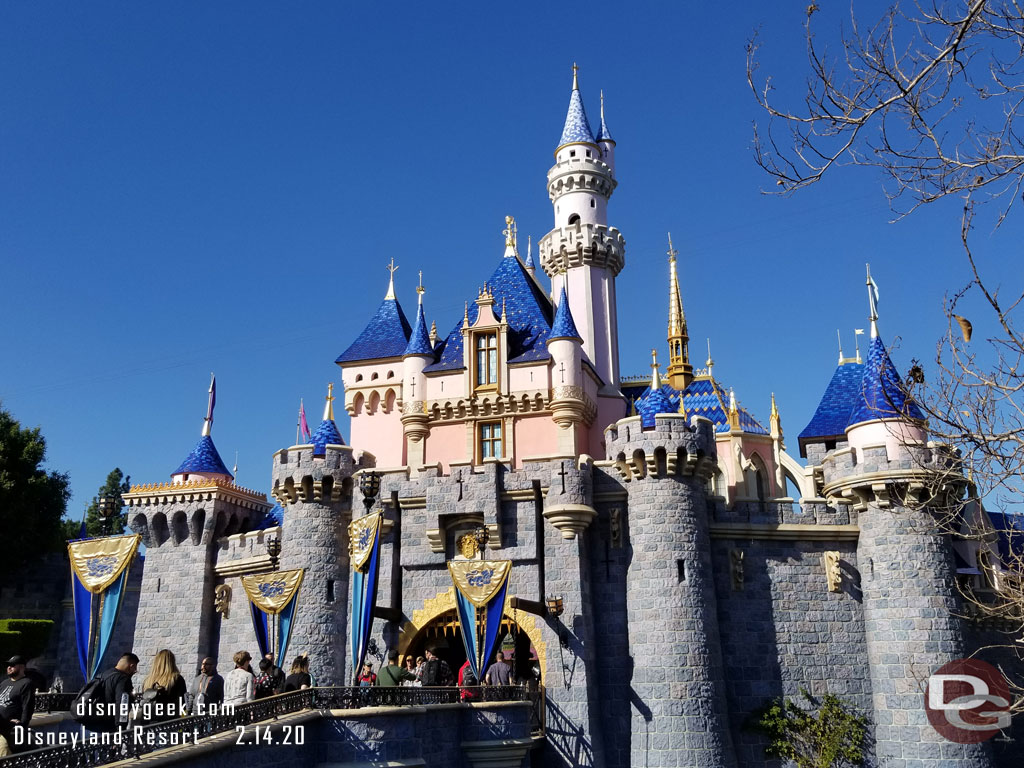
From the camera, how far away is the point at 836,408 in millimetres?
30375

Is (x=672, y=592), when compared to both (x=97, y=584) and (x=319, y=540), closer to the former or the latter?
(x=319, y=540)

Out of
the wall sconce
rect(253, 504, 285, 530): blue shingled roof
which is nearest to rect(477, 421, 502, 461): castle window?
the wall sconce

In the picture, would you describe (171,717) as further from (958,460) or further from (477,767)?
(958,460)

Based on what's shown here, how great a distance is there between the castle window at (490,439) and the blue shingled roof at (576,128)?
38.9 feet

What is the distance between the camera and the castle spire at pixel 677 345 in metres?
34.2

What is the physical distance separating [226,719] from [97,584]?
7.07 m

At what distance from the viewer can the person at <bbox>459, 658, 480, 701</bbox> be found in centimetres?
1745

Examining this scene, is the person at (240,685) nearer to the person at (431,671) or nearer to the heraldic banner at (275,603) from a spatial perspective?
the person at (431,671)

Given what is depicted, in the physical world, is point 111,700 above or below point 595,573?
below

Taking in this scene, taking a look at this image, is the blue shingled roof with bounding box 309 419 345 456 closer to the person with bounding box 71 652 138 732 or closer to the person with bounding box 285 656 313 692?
the person with bounding box 285 656 313 692

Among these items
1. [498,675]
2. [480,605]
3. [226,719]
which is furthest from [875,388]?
[226,719]

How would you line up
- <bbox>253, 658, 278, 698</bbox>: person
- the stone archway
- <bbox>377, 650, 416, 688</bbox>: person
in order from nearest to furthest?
<bbox>253, 658, 278, 698</bbox>: person → <bbox>377, 650, 416, 688</bbox>: person → the stone archway

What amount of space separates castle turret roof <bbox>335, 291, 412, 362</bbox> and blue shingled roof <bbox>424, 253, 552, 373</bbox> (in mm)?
2436

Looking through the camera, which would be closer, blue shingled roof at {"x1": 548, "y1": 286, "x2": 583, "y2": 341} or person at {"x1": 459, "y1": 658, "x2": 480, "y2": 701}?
person at {"x1": 459, "y1": 658, "x2": 480, "y2": 701}
